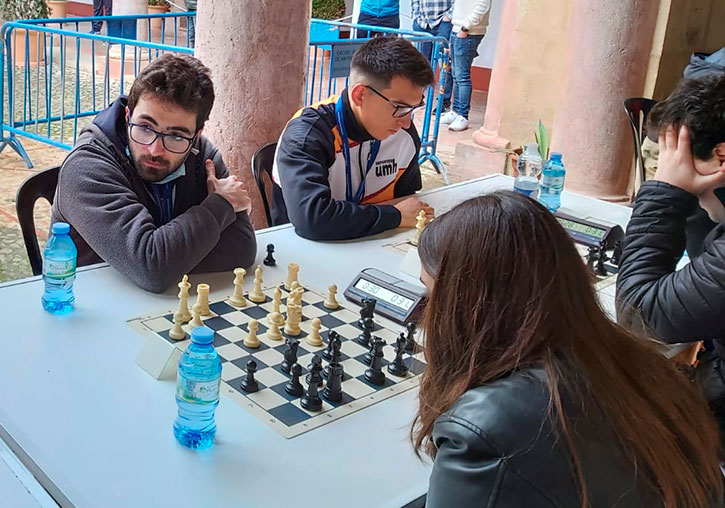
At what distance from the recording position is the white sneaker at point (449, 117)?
340 inches

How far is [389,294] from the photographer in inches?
86.3

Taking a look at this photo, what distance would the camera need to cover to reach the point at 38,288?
2070 mm

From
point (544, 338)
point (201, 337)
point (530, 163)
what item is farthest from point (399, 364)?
point (530, 163)

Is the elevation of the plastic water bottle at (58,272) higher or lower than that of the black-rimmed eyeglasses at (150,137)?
lower

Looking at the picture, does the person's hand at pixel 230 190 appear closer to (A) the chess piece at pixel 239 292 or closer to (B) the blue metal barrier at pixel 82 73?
(A) the chess piece at pixel 239 292

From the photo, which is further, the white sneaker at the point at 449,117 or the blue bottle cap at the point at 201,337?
the white sneaker at the point at 449,117

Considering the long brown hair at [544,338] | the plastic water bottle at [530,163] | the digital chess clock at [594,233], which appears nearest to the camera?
the long brown hair at [544,338]

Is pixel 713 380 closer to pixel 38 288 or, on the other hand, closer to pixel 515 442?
pixel 515 442

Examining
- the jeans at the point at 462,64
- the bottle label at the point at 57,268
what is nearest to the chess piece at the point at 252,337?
the bottle label at the point at 57,268

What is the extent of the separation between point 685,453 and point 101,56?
11.1 metres

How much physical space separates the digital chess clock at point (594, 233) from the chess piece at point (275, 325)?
1.25 meters

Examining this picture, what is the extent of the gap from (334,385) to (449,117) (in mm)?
7252

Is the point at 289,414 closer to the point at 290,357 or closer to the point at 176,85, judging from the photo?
the point at 290,357

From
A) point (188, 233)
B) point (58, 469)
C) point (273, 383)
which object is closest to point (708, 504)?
point (273, 383)
